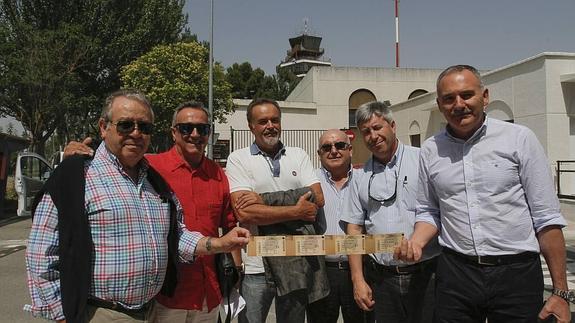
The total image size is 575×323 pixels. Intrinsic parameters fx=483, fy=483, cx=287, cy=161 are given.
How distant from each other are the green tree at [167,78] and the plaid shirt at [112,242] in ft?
76.3

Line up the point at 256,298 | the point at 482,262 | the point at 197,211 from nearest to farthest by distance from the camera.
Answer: the point at 482,262 < the point at 197,211 < the point at 256,298

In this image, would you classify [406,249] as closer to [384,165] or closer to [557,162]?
[384,165]

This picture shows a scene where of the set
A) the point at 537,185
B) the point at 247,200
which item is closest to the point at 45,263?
the point at 247,200

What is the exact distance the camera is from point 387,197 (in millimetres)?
3322

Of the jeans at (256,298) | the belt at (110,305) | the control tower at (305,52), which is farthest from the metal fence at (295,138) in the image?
the control tower at (305,52)

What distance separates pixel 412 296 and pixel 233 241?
1283 mm

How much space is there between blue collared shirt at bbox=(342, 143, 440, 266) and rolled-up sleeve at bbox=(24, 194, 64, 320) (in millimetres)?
1949

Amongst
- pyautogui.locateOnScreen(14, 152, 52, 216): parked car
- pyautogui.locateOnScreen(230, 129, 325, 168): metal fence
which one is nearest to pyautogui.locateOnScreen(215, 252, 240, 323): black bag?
pyautogui.locateOnScreen(14, 152, 52, 216): parked car

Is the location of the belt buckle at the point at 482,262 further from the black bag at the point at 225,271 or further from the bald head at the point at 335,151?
the black bag at the point at 225,271

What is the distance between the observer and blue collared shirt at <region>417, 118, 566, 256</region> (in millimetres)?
2617

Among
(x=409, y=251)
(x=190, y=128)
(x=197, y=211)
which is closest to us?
(x=409, y=251)

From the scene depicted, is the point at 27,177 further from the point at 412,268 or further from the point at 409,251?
the point at 409,251

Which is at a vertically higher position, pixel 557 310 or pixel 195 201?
pixel 195 201

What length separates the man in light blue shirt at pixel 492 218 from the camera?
2607mm
